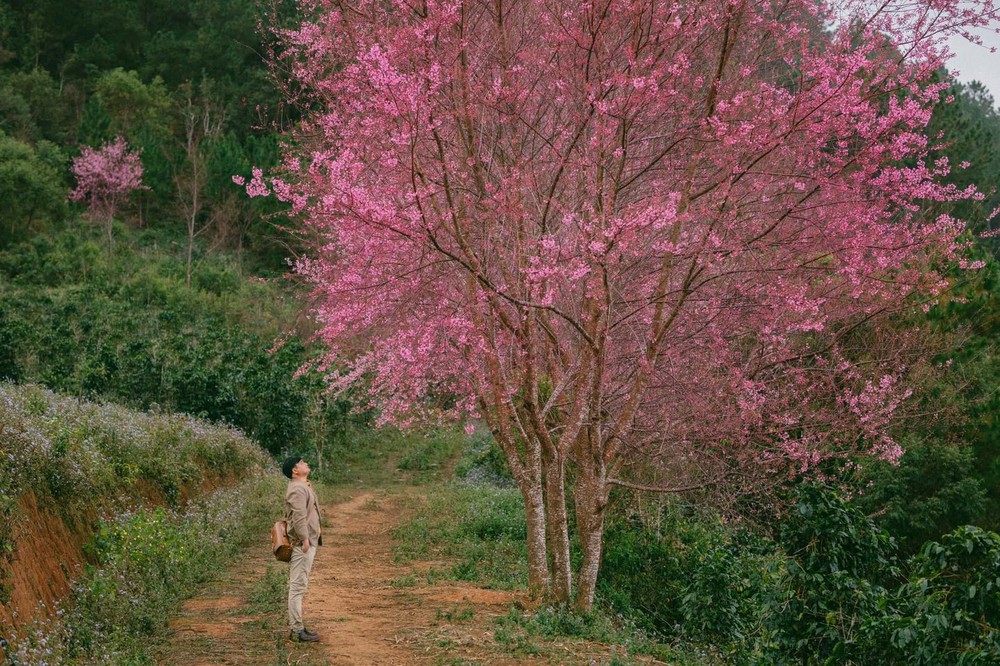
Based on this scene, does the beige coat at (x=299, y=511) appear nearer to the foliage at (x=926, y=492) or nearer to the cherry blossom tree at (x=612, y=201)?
the cherry blossom tree at (x=612, y=201)

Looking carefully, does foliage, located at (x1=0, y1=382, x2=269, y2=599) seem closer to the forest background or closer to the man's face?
the forest background

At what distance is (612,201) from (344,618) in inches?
181

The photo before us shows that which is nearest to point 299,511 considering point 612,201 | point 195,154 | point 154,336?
point 612,201

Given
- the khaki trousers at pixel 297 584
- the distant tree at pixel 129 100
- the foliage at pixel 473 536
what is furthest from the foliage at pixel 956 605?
the distant tree at pixel 129 100

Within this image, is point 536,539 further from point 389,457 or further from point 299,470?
point 389,457

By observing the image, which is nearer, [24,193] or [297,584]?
[297,584]

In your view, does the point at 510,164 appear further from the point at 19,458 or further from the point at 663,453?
the point at 19,458

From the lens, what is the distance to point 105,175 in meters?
32.1

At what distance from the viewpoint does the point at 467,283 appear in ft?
28.3

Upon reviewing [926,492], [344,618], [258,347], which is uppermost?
[258,347]

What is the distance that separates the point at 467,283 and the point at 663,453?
2998 mm

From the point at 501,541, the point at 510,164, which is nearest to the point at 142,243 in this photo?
the point at 501,541

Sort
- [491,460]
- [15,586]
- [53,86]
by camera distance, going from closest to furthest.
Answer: [15,586] → [491,460] → [53,86]

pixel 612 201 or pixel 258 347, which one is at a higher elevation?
pixel 258 347
